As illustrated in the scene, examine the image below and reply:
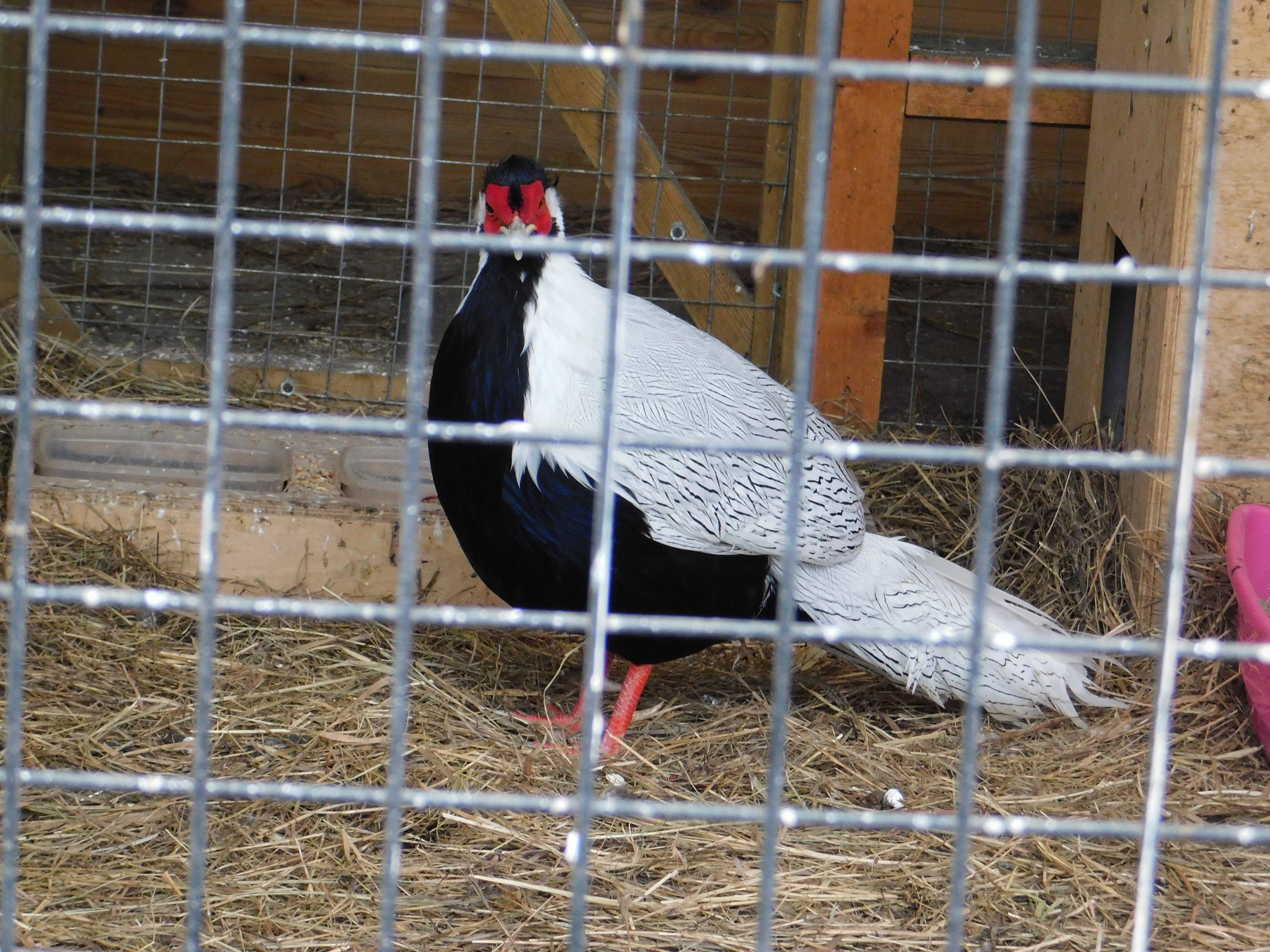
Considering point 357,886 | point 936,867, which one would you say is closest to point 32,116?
point 357,886

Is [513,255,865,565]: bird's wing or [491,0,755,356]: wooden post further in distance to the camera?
[491,0,755,356]: wooden post

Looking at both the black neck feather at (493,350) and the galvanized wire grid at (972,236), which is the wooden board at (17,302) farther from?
the galvanized wire grid at (972,236)

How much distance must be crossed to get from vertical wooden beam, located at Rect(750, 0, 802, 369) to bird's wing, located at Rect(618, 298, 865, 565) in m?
1.22

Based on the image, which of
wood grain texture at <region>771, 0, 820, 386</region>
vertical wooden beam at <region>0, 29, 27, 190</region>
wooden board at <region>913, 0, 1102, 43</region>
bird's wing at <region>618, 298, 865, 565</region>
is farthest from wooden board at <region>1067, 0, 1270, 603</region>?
vertical wooden beam at <region>0, 29, 27, 190</region>

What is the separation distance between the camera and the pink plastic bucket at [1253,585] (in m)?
2.71

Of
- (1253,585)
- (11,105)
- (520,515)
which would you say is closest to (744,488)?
(520,515)

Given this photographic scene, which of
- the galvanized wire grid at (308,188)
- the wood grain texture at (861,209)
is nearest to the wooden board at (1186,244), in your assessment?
the wood grain texture at (861,209)

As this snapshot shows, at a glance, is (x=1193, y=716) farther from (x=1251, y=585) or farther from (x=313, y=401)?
(x=313, y=401)

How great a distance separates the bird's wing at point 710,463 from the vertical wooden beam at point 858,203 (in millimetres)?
916

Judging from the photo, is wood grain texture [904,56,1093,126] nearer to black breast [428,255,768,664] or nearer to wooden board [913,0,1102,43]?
black breast [428,255,768,664]

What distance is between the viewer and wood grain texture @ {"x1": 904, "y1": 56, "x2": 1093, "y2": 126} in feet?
12.4

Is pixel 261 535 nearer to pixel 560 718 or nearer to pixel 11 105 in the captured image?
pixel 560 718

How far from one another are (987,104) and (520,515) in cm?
187

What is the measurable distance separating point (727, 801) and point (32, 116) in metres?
1.92
